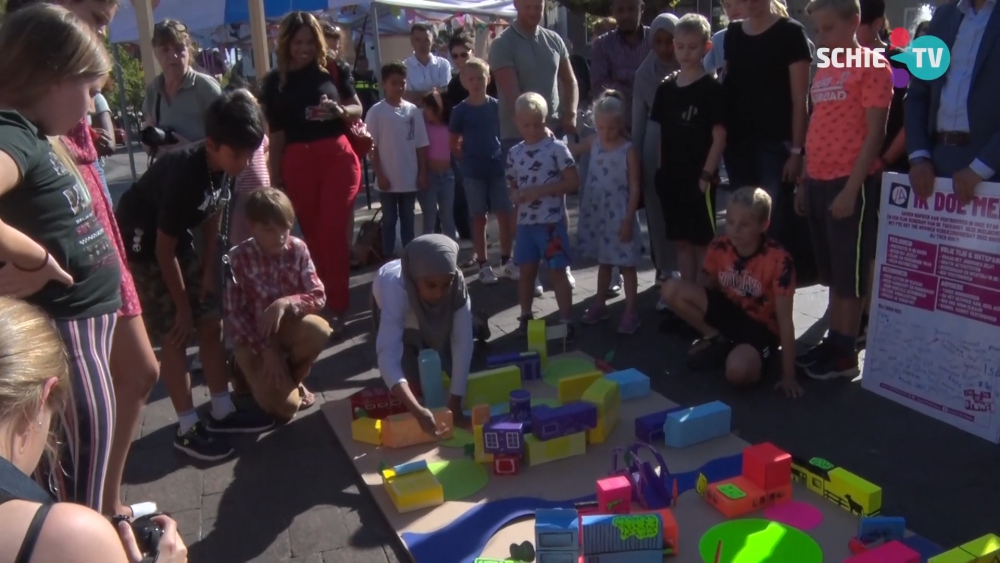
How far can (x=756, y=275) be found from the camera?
4.12 meters

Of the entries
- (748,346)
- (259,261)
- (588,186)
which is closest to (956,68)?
(748,346)

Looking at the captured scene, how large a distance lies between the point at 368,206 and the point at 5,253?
766cm

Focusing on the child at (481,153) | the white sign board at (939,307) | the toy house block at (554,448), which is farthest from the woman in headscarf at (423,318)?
the child at (481,153)

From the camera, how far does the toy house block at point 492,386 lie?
399 centimetres

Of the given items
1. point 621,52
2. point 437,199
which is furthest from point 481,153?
point 621,52

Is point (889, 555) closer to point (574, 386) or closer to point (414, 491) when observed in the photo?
point (414, 491)

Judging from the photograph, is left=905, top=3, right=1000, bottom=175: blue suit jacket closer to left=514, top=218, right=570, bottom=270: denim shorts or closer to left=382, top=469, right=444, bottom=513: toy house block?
left=514, top=218, right=570, bottom=270: denim shorts

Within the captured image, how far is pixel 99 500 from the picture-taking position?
2350mm

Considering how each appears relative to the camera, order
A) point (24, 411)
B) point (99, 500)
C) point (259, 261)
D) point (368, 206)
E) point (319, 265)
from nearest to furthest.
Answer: point (24, 411), point (99, 500), point (259, 261), point (319, 265), point (368, 206)

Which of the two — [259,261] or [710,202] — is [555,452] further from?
[710,202]

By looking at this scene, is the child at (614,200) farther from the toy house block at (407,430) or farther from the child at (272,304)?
the child at (272,304)

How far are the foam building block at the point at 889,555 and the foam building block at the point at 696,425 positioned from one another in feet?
3.39

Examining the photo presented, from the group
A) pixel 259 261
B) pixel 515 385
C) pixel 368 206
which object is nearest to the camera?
pixel 259 261

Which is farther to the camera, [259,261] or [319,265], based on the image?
[319,265]
